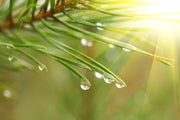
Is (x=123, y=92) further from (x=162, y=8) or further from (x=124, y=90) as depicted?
(x=162, y=8)

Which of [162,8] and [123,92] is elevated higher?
[162,8]

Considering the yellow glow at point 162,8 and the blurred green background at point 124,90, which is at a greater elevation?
the yellow glow at point 162,8

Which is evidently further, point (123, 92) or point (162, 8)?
point (123, 92)

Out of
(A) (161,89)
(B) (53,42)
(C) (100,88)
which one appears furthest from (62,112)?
(B) (53,42)

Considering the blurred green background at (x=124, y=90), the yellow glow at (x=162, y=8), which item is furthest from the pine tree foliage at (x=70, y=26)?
the blurred green background at (x=124, y=90)

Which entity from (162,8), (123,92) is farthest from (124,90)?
(162,8)

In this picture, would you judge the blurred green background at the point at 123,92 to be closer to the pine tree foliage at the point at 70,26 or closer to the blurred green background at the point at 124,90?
the blurred green background at the point at 124,90

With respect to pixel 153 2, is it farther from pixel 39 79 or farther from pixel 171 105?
pixel 39 79

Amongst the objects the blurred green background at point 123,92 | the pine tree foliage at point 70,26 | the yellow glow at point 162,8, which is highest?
the yellow glow at point 162,8

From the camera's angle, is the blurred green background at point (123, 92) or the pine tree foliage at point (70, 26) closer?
the pine tree foliage at point (70, 26)

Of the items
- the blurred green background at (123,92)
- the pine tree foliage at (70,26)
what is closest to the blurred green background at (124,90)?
the blurred green background at (123,92)

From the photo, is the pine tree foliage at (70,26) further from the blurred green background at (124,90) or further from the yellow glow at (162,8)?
the blurred green background at (124,90)
